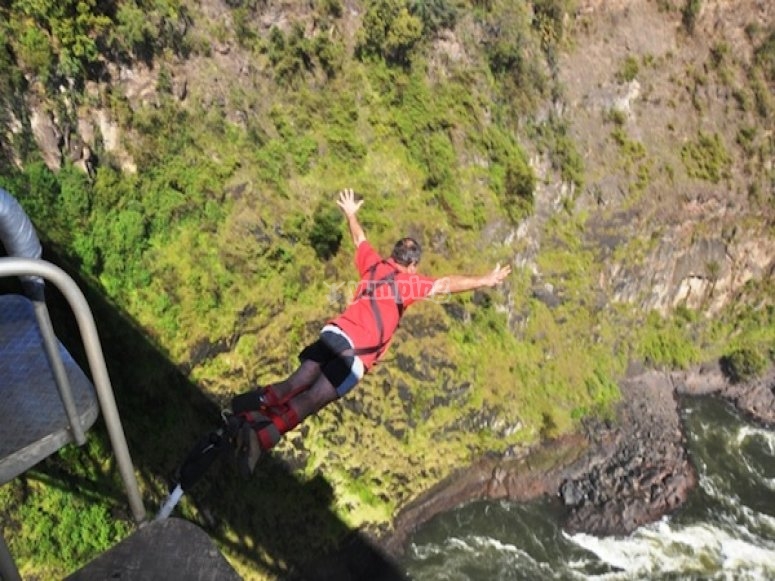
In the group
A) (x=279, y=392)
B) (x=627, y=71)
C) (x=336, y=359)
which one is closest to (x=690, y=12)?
(x=627, y=71)

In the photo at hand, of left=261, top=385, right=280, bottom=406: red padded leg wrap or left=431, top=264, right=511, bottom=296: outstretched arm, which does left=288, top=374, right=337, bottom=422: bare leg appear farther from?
left=431, top=264, right=511, bottom=296: outstretched arm

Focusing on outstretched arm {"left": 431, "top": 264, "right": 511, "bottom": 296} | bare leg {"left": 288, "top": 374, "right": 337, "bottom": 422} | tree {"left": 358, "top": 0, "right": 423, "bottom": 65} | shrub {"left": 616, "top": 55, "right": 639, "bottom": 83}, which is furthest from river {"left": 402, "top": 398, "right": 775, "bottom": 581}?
shrub {"left": 616, "top": 55, "right": 639, "bottom": 83}

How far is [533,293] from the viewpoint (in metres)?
18.7

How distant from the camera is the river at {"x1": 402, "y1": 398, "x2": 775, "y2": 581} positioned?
15531 mm

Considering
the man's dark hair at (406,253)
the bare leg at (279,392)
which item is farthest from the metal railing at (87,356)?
the man's dark hair at (406,253)

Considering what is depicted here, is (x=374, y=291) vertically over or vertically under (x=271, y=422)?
over

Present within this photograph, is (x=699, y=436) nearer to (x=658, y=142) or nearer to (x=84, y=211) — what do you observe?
(x=658, y=142)

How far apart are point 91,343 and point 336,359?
15.0 feet

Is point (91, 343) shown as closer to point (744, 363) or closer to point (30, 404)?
point (30, 404)

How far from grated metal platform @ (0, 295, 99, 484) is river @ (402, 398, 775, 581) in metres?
14.2

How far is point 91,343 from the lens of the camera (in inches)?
72.2

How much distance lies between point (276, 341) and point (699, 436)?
52.1ft

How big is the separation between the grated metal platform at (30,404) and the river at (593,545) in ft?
46.5

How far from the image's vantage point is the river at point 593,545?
15531 millimetres
